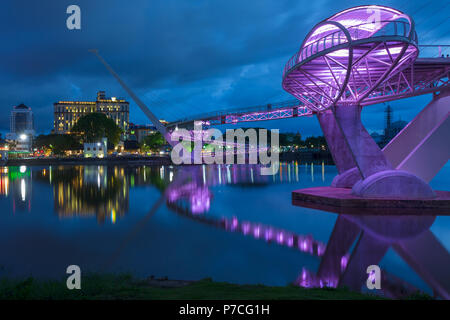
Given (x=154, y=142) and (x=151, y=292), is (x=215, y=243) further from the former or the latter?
(x=154, y=142)

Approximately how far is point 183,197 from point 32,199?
10.2 meters

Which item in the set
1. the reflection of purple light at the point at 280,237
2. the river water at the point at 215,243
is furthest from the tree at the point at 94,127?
the reflection of purple light at the point at 280,237

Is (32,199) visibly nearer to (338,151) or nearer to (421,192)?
(338,151)

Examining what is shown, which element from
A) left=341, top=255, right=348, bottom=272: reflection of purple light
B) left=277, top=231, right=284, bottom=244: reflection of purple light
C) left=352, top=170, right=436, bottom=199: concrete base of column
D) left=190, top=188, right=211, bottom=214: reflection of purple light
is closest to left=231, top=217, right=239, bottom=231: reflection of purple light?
left=277, top=231, right=284, bottom=244: reflection of purple light

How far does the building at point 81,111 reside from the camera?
500 ft

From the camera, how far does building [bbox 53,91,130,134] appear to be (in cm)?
15238

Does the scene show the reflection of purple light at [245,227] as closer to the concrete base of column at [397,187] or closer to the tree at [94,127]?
the concrete base of column at [397,187]

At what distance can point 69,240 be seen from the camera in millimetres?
11969

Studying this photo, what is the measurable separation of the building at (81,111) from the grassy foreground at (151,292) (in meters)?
152

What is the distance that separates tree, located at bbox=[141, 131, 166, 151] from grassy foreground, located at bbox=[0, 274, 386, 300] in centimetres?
9882

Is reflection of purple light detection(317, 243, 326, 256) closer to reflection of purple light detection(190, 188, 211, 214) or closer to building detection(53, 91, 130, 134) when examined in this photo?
reflection of purple light detection(190, 188, 211, 214)

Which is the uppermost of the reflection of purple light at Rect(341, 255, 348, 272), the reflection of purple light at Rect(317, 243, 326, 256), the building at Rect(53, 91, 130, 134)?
the building at Rect(53, 91, 130, 134)

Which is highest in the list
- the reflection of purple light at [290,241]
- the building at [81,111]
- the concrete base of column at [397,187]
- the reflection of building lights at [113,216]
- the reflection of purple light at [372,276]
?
the building at [81,111]

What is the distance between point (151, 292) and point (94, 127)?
3773 inches
